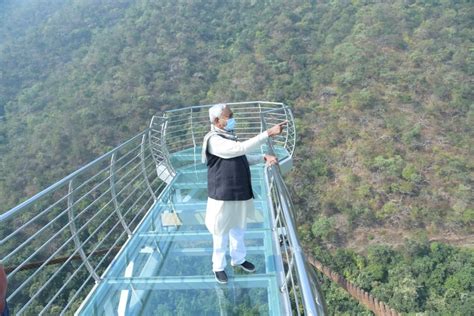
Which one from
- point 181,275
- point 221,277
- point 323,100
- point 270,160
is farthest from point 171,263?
point 323,100

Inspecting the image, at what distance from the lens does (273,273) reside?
2363 millimetres

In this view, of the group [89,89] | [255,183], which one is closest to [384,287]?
[255,183]

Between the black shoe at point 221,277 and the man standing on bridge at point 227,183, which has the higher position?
the man standing on bridge at point 227,183

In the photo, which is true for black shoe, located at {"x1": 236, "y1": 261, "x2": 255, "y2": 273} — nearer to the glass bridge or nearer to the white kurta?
the glass bridge

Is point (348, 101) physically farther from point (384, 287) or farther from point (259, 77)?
point (384, 287)

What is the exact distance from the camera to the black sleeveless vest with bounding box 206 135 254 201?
228cm

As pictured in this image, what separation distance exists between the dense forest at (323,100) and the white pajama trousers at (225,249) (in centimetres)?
1428

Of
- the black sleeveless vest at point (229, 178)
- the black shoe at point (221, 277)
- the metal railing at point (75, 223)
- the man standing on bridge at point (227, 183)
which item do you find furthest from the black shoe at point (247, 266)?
the metal railing at point (75, 223)

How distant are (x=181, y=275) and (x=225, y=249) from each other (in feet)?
1.23

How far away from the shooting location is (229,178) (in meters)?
2.29

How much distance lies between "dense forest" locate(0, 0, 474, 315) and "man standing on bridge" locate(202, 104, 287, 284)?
47.1ft

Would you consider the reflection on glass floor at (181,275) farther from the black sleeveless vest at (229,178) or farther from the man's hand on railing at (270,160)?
the man's hand on railing at (270,160)

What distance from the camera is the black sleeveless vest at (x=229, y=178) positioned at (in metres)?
2.28

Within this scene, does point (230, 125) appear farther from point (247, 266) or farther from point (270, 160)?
point (247, 266)
